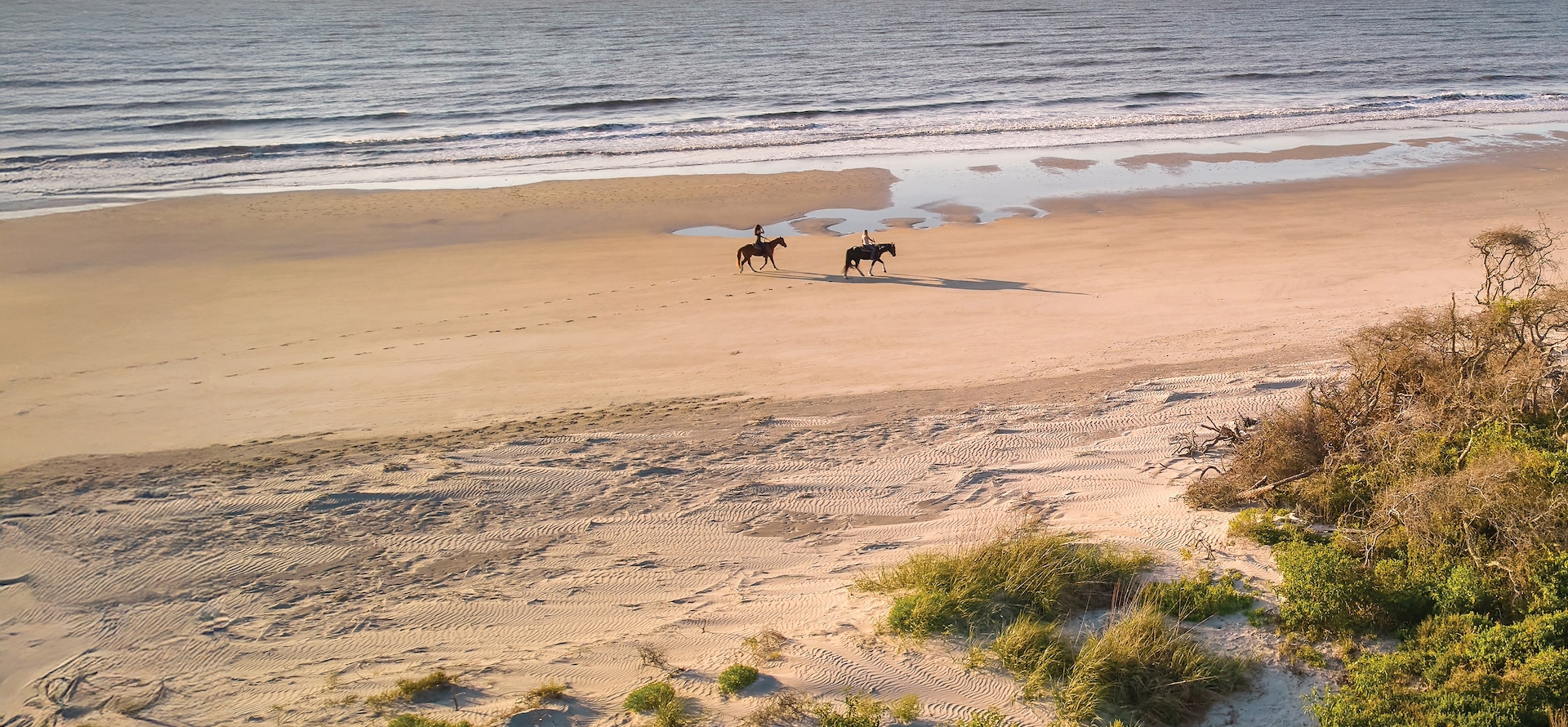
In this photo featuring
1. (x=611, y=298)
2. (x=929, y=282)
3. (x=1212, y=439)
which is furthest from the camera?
(x=929, y=282)

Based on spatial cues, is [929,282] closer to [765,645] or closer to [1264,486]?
[1264,486]

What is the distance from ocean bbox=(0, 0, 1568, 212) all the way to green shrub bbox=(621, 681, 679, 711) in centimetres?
2165

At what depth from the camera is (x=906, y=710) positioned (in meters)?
5.38

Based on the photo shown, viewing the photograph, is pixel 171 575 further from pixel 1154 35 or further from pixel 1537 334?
pixel 1154 35

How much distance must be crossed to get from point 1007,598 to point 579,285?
11178mm

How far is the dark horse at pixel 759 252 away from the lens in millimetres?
16547

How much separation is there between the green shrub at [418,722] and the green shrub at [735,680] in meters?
1.38

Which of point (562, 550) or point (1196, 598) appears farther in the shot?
point (562, 550)

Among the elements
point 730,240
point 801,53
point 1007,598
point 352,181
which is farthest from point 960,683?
point 801,53

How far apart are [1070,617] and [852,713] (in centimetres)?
169

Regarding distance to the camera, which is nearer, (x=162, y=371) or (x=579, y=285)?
(x=162, y=371)

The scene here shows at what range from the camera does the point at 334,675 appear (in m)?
5.97

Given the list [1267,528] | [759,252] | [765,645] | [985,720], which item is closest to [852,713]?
[985,720]

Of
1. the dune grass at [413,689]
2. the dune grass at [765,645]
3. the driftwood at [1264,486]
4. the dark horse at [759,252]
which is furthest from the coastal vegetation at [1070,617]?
the dark horse at [759,252]
